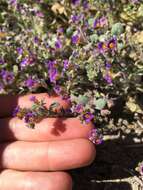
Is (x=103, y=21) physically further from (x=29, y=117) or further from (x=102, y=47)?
(x=29, y=117)

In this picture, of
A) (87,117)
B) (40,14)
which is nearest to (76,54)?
(87,117)

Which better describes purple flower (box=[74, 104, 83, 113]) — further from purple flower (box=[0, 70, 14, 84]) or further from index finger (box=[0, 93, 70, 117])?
purple flower (box=[0, 70, 14, 84])

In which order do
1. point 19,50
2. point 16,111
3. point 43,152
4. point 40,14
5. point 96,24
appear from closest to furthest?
point 43,152 → point 16,111 → point 96,24 → point 19,50 → point 40,14

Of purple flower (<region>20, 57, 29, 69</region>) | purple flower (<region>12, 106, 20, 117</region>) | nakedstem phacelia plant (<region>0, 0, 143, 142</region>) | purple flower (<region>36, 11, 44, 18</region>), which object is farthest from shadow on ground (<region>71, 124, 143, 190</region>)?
purple flower (<region>36, 11, 44, 18</region>)

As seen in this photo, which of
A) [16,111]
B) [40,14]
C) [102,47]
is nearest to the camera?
[102,47]

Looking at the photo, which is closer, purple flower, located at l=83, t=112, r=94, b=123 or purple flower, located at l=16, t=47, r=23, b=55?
purple flower, located at l=83, t=112, r=94, b=123

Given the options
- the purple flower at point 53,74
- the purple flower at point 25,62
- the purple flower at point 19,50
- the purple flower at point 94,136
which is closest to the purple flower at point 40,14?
the purple flower at point 19,50

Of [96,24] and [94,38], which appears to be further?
[96,24]
